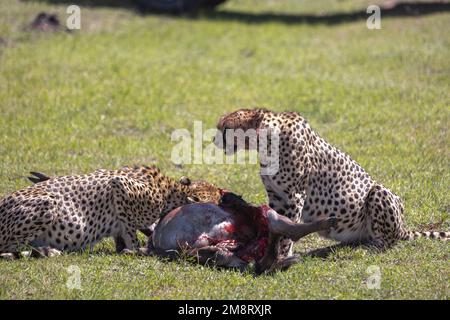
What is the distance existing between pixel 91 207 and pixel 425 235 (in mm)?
2904

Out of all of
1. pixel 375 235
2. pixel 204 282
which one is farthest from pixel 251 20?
pixel 204 282

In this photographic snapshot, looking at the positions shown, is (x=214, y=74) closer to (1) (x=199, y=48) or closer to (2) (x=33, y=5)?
(1) (x=199, y=48)

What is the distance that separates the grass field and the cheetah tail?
12cm

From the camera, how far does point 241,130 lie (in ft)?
29.6

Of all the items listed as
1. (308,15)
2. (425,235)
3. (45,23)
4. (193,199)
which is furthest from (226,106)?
(308,15)

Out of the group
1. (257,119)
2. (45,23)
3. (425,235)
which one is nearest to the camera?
(257,119)

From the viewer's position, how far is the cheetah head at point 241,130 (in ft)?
29.5

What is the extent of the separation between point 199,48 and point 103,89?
2.70 metres

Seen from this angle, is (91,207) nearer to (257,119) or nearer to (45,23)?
(257,119)

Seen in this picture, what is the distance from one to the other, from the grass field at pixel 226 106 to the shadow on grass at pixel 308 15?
10cm

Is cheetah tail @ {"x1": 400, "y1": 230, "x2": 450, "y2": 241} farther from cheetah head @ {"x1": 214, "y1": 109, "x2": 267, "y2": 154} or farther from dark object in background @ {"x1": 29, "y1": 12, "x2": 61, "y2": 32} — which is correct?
dark object in background @ {"x1": 29, "y1": 12, "x2": 61, "y2": 32}

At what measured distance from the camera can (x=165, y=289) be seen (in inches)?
309

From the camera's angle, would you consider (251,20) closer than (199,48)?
No
